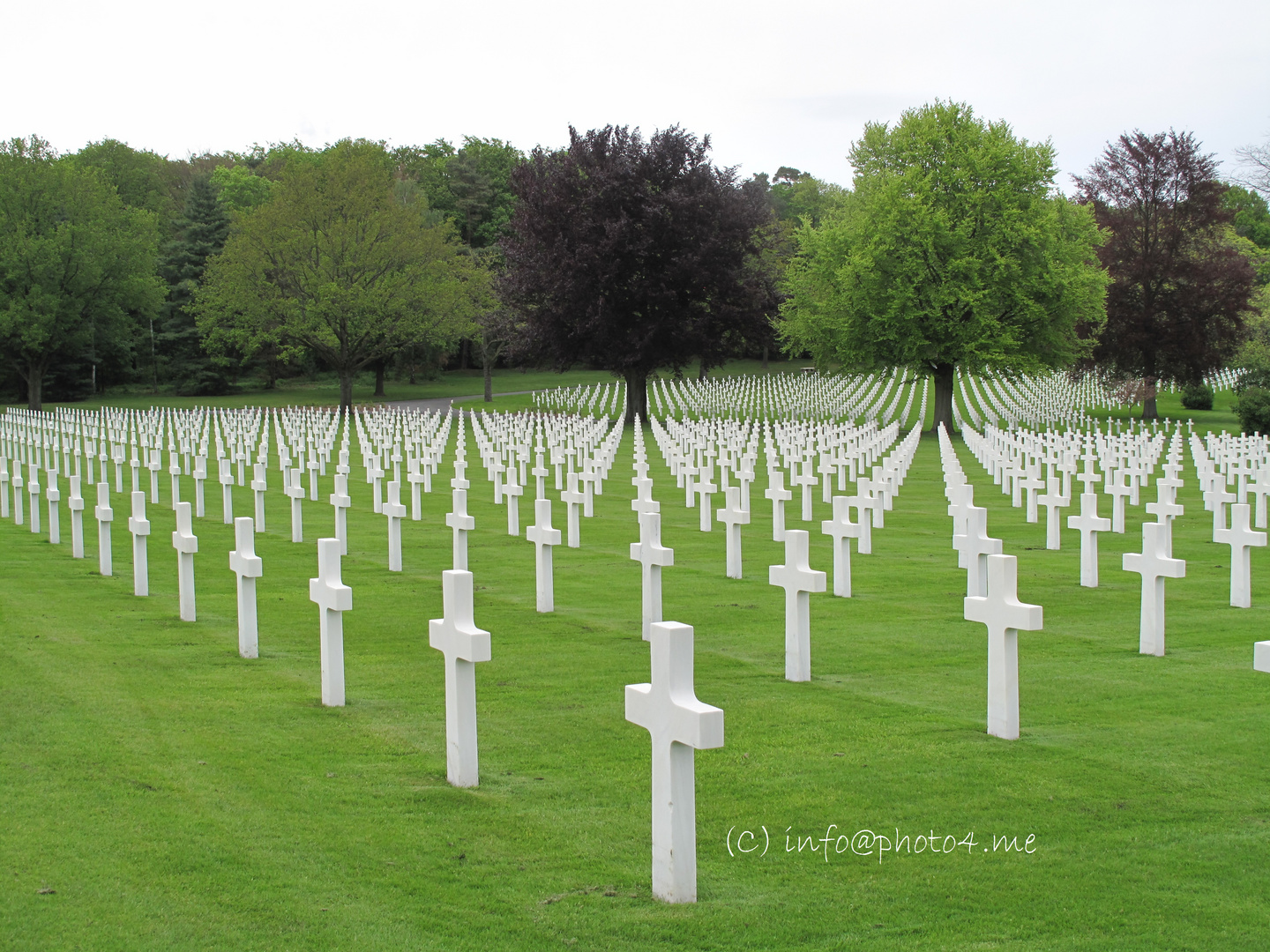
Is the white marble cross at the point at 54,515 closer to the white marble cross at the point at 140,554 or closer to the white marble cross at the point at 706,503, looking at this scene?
the white marble cross at the point at 140,554

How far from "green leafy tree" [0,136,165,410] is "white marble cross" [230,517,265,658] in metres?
49.7

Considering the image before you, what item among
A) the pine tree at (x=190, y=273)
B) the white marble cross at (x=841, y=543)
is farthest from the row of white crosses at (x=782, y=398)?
the white marble cross at (x=841, y=543)

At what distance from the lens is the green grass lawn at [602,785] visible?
150 inches

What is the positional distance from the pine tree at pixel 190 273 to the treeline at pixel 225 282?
0.10 metres

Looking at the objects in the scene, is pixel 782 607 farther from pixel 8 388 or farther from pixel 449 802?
pixel 8 388

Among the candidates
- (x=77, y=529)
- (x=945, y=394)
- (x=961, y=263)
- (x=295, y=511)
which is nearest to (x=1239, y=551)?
(x=295, y=511)

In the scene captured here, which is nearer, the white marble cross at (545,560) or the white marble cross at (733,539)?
the white marble cross at (545,560)

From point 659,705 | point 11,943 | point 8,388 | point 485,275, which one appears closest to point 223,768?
point 11,943

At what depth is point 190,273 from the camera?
6475 centimetres

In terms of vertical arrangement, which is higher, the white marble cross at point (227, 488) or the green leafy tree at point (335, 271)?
the green leafy tree at point (335, 271)

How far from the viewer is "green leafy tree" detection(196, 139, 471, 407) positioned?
48062 mm

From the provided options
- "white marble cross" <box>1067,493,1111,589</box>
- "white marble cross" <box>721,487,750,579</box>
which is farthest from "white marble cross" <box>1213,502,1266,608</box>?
"white marble cross" <box>721,487,750,579</box>

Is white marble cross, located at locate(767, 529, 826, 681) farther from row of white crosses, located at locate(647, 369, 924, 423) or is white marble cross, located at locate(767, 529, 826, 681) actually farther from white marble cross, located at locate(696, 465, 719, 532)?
row of white crosses, located at locate(647, 369, 924, 423)

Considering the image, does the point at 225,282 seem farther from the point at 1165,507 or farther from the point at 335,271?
the point at 1165,507
